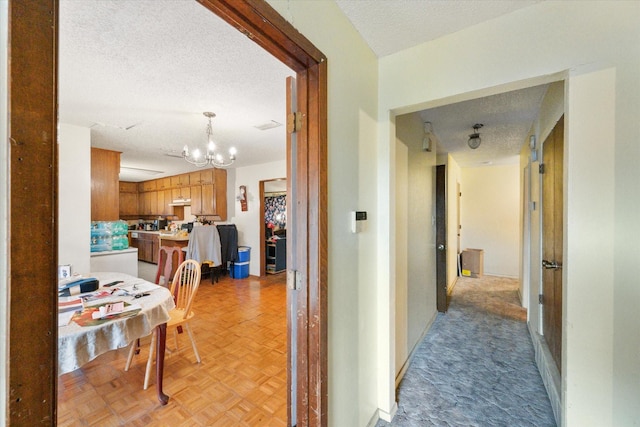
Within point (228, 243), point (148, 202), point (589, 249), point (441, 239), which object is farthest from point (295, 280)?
point (148, 202)

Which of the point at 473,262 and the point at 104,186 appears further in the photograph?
the point at 473,262

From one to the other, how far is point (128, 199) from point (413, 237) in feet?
26.4

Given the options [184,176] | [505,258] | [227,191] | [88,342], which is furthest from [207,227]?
[505,258]

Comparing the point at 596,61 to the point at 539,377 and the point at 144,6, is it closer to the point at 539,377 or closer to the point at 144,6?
the point at 144,6

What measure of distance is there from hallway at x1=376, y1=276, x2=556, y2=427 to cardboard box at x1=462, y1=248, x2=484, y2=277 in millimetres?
2100

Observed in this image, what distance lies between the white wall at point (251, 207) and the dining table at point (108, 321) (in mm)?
3159

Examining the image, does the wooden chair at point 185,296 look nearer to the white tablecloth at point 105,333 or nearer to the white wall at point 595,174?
the white tablecloth at point 105,333

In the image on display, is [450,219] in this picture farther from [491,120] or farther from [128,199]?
[128,199]

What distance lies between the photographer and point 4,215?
1.41 ft

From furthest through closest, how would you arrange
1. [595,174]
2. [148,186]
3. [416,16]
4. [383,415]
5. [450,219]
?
[148,186], [450,219], [383,415], [416,16], [595,174]

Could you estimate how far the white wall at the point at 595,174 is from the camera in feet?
3.53

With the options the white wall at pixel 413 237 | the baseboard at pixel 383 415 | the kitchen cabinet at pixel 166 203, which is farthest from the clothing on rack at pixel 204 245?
the baseboard at pixel 383 415

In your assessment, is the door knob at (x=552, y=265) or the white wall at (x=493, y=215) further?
the white wall at (x=493, y=215)

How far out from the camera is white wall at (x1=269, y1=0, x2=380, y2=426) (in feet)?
3.95
